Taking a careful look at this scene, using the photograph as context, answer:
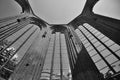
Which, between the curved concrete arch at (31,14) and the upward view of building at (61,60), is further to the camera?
the curved concrete arch at (31,14)

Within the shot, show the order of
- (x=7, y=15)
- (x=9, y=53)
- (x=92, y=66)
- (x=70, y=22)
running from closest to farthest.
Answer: (x=92, y=66), (x=9, y=53), (x=7, y=15), (x=70, y=22)

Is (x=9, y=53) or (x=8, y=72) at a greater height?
(x=9, y=53)

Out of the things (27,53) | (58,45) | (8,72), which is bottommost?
(8,72)

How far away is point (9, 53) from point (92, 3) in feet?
36.9

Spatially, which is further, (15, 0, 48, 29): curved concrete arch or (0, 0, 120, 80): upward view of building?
(15, 0, 48, 29): curved concrete arch

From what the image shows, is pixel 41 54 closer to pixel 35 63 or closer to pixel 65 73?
pixel 35 63

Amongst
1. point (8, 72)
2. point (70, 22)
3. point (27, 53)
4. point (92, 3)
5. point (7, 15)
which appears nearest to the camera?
point (8, 72)

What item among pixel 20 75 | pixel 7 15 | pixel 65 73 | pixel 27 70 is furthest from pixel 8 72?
pixel 7 15

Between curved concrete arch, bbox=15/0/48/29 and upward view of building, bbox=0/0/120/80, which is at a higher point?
curved concrete arch, bbox=15/0/48/29

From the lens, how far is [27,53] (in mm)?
9023

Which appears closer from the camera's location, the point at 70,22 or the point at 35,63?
the point at 35,63

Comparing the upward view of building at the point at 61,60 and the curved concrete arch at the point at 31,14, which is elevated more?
the curved concrete arch at the point at 31,14

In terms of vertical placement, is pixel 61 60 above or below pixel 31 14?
below

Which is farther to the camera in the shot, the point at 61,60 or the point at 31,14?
the point at 31,14
